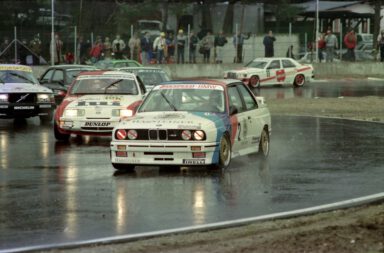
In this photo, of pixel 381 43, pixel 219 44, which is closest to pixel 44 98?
pixel 219 44

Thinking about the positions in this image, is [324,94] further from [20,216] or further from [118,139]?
[20,216]

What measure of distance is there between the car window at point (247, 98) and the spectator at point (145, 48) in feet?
90.5

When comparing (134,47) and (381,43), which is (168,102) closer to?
(134,47)

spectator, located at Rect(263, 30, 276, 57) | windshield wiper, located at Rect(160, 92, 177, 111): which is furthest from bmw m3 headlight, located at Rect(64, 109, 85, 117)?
spectator, located at Rect(263, 30, 276, 57)

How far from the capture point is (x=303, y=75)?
39656 millimetres

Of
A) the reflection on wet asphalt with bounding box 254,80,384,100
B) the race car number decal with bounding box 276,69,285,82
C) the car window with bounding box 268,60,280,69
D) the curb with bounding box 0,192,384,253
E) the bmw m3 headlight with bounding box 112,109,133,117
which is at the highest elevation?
the bmw m3 headlight with bounding box 112,109,133,117

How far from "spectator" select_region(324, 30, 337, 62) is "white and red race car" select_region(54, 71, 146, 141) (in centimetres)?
2660

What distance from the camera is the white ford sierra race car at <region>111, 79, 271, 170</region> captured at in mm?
13133

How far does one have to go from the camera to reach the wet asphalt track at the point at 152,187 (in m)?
9.57

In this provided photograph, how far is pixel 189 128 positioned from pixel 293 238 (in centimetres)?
501

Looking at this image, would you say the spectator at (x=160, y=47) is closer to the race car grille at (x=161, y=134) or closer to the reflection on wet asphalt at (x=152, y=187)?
the reflection on wet asphalt at (x=152, y=187)


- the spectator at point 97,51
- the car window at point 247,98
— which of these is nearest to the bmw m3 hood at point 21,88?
the car window at point 247,98

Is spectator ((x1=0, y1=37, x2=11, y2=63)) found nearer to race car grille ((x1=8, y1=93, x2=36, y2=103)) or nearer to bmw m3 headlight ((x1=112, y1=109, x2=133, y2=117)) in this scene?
race car grille ((x1=8, y1=93, x2=36, y2=103))

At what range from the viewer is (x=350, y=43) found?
46969 mm
